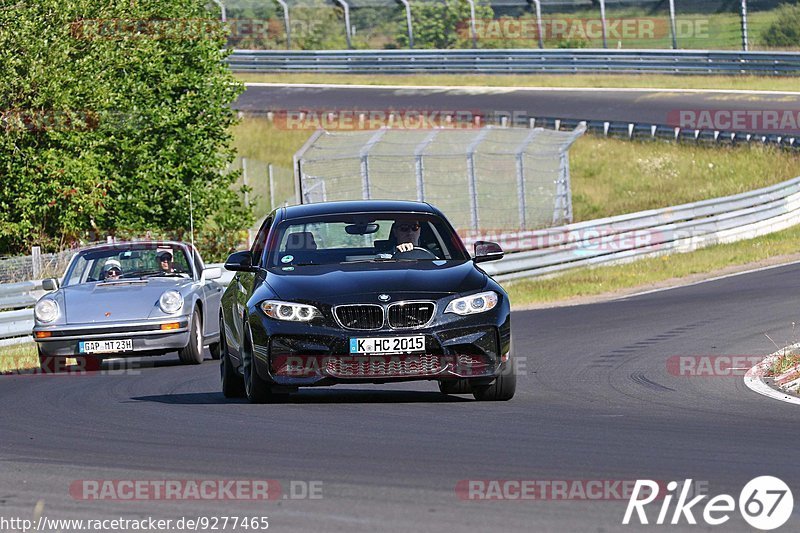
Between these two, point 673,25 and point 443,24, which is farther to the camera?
point 443,24

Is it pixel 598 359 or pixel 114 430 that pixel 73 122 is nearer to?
pixel 598 359

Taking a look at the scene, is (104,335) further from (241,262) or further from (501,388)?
(501,388)

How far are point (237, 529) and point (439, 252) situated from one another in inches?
220

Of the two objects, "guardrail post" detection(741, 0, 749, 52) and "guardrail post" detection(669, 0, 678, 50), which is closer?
"guardrail post" detection(741, 0, 749, 52)

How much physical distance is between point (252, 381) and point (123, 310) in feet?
18.2

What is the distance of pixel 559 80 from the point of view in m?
49.5

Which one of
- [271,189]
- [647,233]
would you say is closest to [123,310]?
[647,233]

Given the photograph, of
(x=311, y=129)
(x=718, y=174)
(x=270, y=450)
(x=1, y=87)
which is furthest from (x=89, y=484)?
(x=311, y=129)

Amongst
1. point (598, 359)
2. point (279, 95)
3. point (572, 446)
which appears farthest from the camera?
point (279, 95)

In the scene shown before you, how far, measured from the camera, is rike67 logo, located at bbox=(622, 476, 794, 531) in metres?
5.86

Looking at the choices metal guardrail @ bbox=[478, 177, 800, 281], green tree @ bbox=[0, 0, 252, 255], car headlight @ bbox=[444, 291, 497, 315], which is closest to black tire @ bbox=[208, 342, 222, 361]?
car headlight @ bbox=[444, 291, 497, 315]

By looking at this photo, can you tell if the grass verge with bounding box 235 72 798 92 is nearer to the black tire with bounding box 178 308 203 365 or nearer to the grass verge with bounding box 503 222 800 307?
the grass verge with bounding box 503 222 800 307

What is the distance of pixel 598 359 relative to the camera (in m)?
14.3

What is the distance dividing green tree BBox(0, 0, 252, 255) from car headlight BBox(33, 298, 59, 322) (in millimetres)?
10857
